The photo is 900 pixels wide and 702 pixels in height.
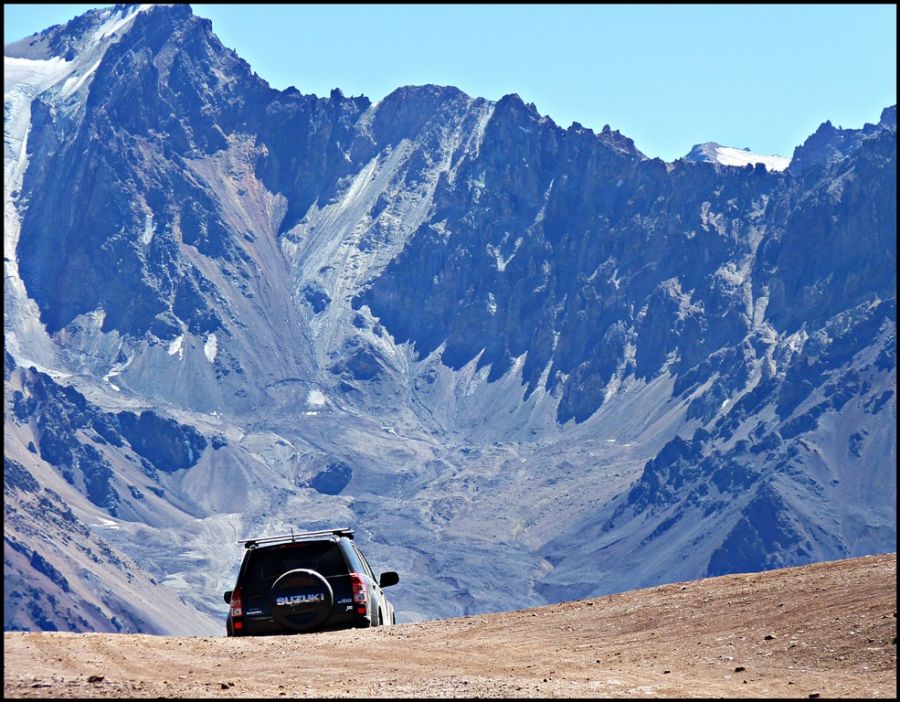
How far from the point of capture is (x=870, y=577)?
40094mm

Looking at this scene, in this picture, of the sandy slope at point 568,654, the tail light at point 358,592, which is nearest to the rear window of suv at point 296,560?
the tail light at point 358,592

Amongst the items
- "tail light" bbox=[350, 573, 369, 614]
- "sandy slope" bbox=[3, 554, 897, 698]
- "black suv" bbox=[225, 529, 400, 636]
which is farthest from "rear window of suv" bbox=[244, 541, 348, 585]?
"sandy slope" bbox=[3, 554, 897, 698]

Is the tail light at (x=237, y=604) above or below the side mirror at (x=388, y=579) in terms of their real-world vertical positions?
below

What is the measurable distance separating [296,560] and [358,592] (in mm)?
1558

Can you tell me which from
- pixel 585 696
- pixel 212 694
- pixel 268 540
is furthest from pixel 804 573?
pixel 212 694

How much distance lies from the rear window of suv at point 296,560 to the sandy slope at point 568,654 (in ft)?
5.27

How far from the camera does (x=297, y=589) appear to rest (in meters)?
35.7

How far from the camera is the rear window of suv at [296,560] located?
3578cm

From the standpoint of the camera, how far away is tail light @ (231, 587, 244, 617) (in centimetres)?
3600

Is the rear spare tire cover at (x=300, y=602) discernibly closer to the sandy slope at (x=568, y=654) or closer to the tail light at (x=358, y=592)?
the tail light at (x=358, y=592)

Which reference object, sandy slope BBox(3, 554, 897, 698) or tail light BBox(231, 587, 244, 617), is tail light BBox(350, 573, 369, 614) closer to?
sandy slope BBox(3, 554, 897, 698)

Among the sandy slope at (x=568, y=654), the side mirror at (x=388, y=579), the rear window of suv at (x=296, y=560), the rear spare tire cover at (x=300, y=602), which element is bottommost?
the sandy slope at (x=568, y=654)

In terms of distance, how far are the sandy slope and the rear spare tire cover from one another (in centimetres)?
108

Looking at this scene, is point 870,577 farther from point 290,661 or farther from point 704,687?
point 290,661
